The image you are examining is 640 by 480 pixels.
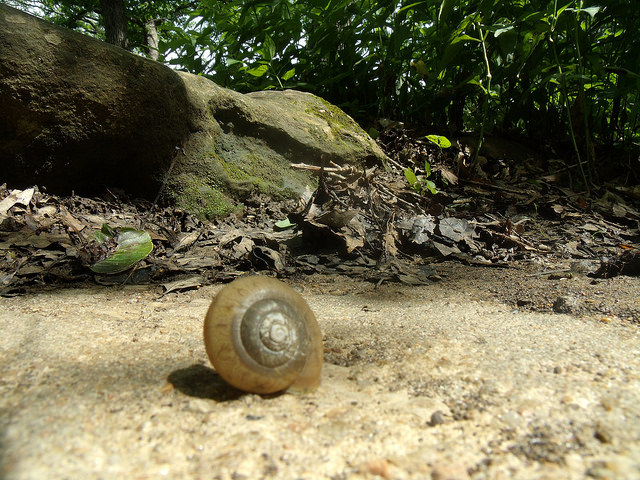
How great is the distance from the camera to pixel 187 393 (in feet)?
3.86

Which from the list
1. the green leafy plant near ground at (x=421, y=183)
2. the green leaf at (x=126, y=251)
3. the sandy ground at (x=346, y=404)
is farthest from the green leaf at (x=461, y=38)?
the green leaf at (x=126, y=251)

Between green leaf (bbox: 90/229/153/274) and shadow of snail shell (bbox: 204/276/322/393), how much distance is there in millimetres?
1326

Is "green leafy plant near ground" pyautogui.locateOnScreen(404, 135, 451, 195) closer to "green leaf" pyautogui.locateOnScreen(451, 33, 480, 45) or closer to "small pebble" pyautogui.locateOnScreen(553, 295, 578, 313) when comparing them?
"green leaf" pyautogui.locateOnScreen(451, 33, 480, 45)

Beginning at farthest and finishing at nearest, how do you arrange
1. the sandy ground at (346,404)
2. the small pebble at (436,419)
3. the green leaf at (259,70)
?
the green leaf at (259,70)
the small pebble at (436,419)
the sandy ground at (346,404)

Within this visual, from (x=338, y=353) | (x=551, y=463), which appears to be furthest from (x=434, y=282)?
(x=551, y=463)

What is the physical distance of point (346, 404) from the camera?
1154 mm

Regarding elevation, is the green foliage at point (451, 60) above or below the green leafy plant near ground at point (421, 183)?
above

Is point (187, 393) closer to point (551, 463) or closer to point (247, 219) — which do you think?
point (551, 463)

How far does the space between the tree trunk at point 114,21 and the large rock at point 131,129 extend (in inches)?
158

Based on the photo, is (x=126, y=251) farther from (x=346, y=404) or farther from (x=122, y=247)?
(x=346, y=404)

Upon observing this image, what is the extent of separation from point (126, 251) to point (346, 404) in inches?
65.9

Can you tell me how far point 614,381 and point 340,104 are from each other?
3990 mm

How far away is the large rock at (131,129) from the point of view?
274 cm

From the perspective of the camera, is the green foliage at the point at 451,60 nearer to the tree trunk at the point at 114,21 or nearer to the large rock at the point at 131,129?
the large rock at the point at 131,129
